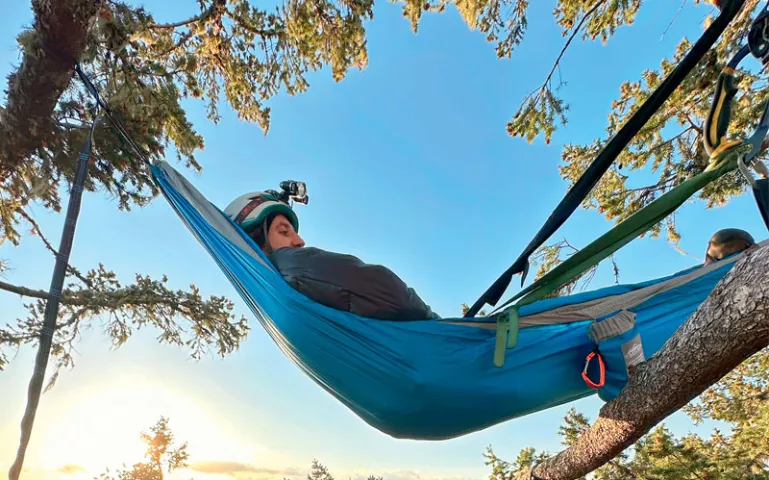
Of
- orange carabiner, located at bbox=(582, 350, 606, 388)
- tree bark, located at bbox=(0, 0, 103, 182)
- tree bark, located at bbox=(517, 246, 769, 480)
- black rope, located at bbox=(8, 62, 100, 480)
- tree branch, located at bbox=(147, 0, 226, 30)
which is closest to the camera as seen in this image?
tree bark, located at bbox=(517, 246, 769, 480)

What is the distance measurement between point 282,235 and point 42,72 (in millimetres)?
1807

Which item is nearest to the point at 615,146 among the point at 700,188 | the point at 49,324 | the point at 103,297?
the point at 700,188

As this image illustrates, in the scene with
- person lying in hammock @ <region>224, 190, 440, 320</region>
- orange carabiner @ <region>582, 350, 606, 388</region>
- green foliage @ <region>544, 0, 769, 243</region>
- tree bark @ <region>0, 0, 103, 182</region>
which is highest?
green foliage @ <region>544, 0, 769, 243</region>

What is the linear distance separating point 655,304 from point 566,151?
288 cm

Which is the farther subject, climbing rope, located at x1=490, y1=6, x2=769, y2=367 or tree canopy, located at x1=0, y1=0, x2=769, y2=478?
tree canopy, located at x1=0, y1=0, x2=769, y2=478

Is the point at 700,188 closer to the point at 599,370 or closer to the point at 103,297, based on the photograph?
the point at 599,370

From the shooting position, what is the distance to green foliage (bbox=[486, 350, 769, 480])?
476 cm

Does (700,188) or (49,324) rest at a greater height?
(700,188)

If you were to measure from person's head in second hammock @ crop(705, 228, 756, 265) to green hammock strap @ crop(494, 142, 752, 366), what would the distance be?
0.45 metres

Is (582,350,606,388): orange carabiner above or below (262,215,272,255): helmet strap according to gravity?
below

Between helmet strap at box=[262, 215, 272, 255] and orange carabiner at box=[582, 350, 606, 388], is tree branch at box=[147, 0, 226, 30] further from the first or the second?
orange carabiner at box=[582, 350, 606, 388]

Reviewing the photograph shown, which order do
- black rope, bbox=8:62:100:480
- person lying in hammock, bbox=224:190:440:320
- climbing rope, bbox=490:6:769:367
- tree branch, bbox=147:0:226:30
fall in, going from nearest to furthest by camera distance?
1. climbing rope, bbox=490:6:769:367
2. person lying in hammock, bbox=224:190:440:320
3. black rope, bbox=8:62:100:480
4. tree branch, bbox=147:0:226:30

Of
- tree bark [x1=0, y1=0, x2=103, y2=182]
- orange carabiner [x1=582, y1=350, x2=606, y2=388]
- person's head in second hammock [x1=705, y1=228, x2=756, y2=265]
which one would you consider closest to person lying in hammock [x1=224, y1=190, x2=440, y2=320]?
orange carabiner [x1=582, y1=350, x2=606, y2=388]

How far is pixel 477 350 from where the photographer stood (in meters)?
1.13
